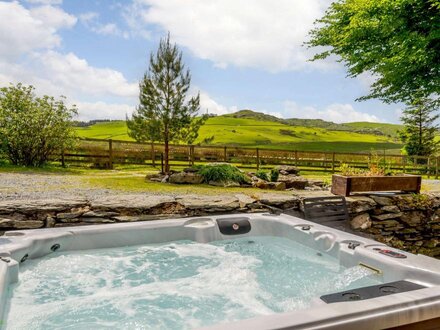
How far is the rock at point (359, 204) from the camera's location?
432 centimetres

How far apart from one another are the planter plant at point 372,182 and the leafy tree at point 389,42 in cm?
314

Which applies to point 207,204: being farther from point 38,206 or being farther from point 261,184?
point 261,184

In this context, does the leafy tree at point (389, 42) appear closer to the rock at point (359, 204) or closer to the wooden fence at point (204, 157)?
the wooden fence at point (204, 157)

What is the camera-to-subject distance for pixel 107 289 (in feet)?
8.02

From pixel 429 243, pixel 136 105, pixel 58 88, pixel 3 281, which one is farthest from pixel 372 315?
pixel 58 88

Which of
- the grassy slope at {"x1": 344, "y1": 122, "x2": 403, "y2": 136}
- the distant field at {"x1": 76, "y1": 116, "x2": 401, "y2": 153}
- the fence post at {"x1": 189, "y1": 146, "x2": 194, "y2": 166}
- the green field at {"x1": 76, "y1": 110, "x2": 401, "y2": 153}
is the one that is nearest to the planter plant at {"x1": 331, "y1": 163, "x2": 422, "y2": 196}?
the fence post at {"x1": 189, "y1": 146, "x2": 194, "y2": 166}

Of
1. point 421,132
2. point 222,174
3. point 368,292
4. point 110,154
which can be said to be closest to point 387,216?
point 222,174

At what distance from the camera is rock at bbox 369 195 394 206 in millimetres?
4532

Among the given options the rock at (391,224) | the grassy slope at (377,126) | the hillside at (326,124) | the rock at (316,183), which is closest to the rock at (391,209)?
the rock at (391,224)

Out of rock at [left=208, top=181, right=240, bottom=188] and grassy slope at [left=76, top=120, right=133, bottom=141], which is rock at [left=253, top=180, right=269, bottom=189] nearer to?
rock at [left=208, top=181, right=240, bottom=188]

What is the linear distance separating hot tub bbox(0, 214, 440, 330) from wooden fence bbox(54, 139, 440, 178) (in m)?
7.57

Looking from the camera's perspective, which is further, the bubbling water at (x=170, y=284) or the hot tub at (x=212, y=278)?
the bubbling water at (x=170, y=284)

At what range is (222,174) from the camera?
646 cm

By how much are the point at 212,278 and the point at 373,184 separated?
3.05 m
